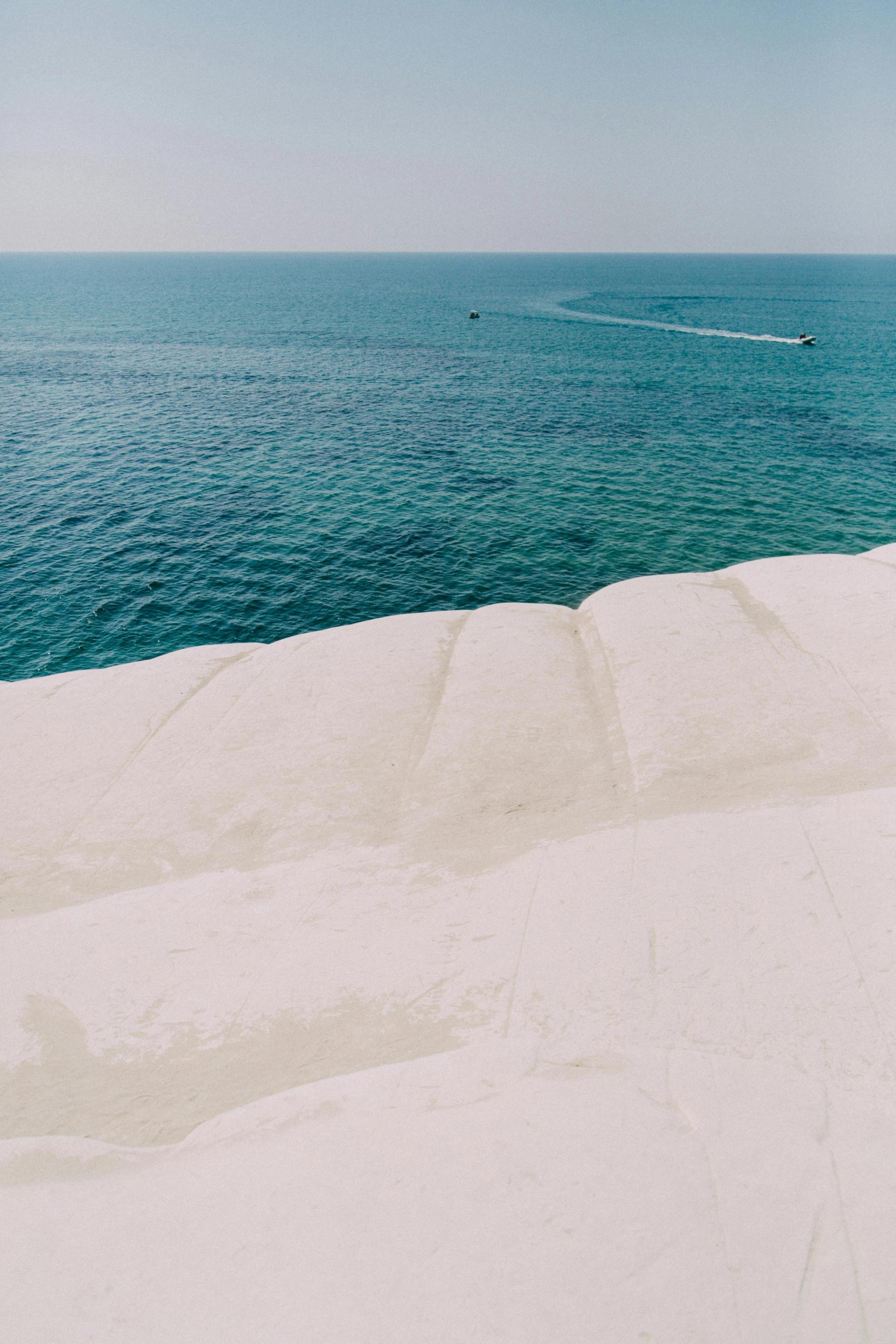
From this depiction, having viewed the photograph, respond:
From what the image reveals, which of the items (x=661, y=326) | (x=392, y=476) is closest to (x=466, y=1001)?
(x=392, y=476)

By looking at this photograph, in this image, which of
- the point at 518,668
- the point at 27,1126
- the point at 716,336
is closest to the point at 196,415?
the point at 518,668

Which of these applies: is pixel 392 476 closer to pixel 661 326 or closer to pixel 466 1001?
pixel 466 1001

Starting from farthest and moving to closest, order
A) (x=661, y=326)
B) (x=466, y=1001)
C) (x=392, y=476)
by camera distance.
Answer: (x=661, y=326)
(x=392, y=476)
(x=466, y=1001)

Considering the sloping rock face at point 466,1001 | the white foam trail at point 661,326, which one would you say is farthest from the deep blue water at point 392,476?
the sloping rock face at point 466,1001

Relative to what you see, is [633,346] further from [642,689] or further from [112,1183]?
[112,1183]

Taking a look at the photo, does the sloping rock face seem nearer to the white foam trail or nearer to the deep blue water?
the deep blue water

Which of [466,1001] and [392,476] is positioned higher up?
[392,476]

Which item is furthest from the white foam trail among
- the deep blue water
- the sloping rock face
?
the sloping rock face
